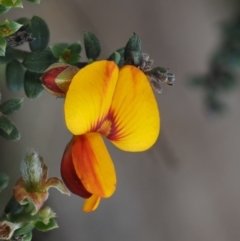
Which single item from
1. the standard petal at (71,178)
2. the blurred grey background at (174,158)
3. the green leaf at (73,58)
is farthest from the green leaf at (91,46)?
the blurred grey background at (174,158)

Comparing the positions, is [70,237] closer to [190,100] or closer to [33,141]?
[33,141]

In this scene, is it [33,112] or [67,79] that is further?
[33,112]

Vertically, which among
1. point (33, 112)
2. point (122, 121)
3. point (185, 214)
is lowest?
point (185, 214)

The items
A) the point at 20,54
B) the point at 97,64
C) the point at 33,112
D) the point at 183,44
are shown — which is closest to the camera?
the point at 97,64

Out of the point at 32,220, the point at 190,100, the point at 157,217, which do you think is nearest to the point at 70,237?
the point at 157,217

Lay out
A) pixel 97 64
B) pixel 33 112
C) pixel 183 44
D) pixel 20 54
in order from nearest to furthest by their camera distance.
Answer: pixel 97 64, pixel 20 54, pixel 33 112, pixel 183 44

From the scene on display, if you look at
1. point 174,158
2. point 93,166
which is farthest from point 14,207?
point 174,158
